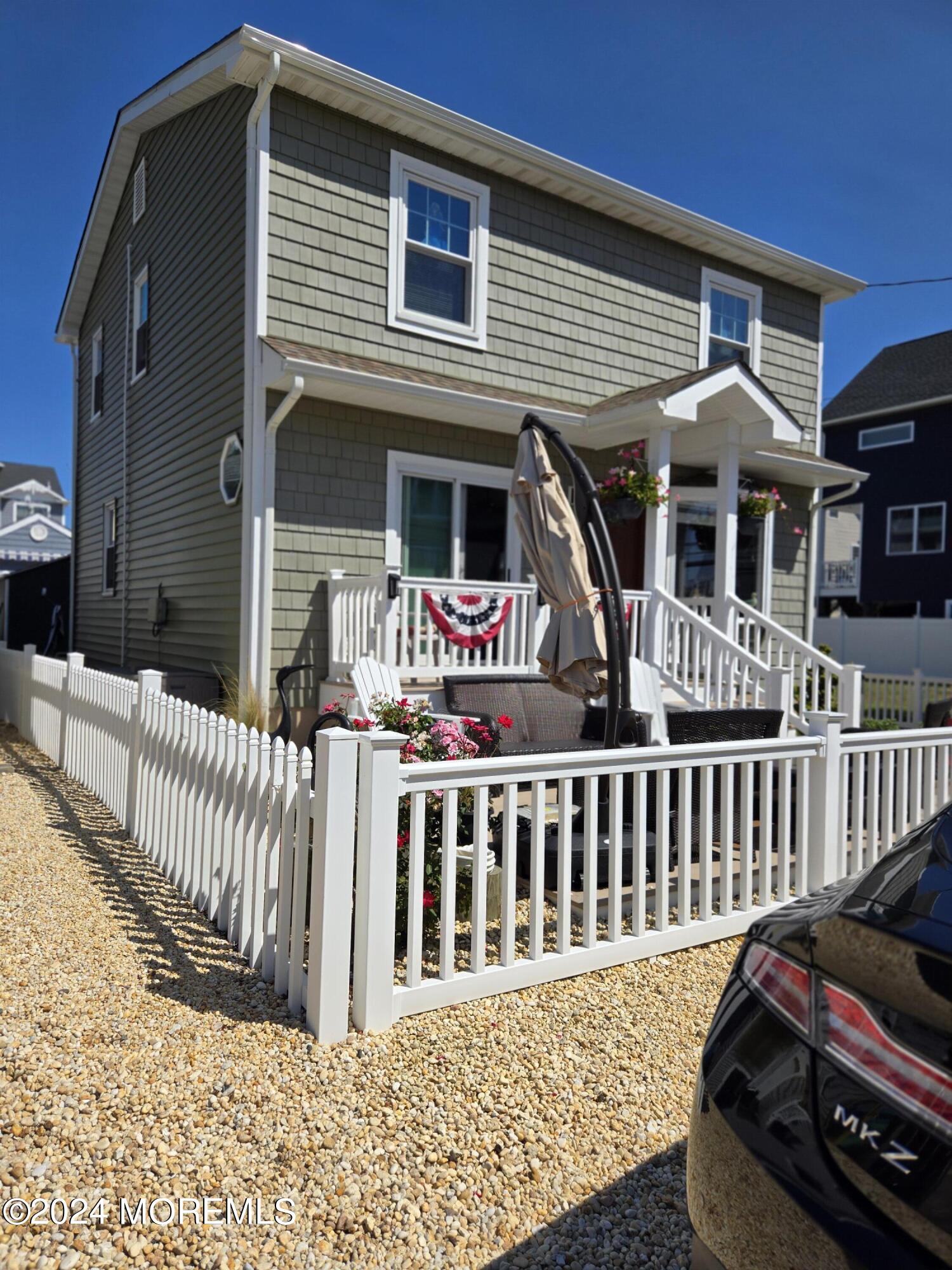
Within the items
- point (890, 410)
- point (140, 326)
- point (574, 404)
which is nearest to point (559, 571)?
point (574, 404)

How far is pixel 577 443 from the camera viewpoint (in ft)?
31.6

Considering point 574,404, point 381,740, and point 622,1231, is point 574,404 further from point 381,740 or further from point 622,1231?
point 622,1231

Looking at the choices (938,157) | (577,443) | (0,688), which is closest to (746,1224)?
(577,443)

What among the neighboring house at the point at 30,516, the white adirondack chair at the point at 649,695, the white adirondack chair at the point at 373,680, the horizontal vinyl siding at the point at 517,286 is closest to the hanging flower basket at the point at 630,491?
the horizontal vinyl siding at the point at 517,286

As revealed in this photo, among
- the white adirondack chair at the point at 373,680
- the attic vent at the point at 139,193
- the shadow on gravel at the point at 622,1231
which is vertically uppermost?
the attic vent at the point at 139,193

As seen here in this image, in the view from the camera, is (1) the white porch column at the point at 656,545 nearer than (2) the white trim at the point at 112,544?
Yes

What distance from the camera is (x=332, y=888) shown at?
2.86 metres

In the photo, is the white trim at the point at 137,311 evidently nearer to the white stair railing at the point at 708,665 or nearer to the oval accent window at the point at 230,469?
the oval accent window at the point at 230,469

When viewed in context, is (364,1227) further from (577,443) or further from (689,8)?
(689,8)

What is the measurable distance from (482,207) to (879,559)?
17.8 m

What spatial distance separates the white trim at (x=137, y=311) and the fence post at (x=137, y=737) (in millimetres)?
7543

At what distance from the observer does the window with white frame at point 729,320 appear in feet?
36.2

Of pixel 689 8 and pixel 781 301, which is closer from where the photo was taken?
pixel 689 8

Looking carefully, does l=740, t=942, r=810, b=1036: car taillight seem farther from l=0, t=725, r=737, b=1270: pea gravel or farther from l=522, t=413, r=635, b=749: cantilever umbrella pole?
l=522, t=413, r=635, b=749: cantilever umbrella pole
